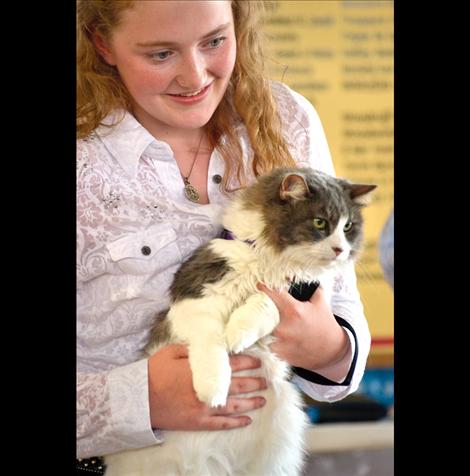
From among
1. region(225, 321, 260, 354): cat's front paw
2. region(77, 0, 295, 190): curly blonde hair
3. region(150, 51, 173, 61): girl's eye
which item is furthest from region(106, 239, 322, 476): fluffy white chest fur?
region(150, 51, 173, 61): girl's eye

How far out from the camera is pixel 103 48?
3.79 ft

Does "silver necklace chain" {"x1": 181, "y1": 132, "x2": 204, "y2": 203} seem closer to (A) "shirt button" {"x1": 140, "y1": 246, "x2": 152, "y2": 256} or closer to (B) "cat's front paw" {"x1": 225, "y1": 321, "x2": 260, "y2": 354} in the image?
(A) "shirt button" {"x1": 140, "y1": 246, "x2": 152, "y2": 256}

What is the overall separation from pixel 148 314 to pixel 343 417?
2.87 feet

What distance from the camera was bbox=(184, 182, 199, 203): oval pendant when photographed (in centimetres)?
124

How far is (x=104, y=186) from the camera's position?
3.97 ft

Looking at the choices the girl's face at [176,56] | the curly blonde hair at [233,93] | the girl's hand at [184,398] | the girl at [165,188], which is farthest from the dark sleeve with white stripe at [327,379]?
the girl's face at [176,56]

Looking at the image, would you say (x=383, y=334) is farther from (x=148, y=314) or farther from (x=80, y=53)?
(x=80, y=53)

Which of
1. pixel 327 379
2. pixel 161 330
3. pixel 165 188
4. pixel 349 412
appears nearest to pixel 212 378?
pixel 161 330

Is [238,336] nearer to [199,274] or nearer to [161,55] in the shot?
[199,274]

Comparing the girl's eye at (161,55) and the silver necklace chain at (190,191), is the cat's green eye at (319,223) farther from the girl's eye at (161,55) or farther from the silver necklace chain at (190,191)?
the girl's eye at (161,55)

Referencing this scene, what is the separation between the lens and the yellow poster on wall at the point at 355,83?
1.28 metres

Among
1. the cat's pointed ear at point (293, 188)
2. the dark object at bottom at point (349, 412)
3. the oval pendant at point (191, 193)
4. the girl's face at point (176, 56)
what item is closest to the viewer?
the girl's face at point (176, 56)

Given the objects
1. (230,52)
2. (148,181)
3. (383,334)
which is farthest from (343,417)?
(230,52)

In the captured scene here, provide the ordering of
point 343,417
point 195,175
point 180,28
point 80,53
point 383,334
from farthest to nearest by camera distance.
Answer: point 343,417, point 383,334, point 195,175, point 80,53, point 180,28
